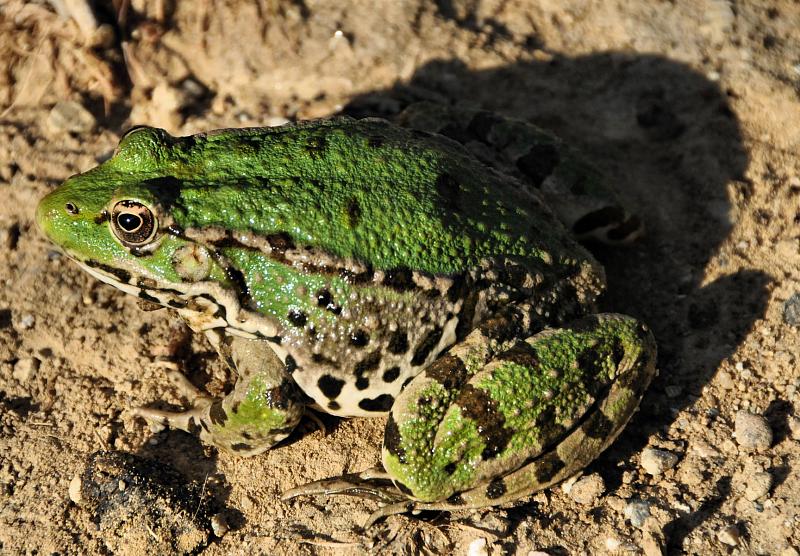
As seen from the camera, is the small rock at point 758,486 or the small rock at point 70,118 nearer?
the small rock at point 758,486

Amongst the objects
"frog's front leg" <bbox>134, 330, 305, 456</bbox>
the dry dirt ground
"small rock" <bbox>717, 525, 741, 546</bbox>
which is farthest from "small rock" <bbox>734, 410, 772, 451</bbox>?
"frog's front leg" <bbox>134, 330, 305, 456</bbox>

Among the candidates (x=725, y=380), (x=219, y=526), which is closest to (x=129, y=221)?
(x=219, y=526)

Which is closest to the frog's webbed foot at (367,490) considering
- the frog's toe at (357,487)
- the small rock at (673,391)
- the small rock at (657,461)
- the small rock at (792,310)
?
the frog's toe at (357,487)

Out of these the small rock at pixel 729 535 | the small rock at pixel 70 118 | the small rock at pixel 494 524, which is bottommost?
the small rock at pixel 70 118

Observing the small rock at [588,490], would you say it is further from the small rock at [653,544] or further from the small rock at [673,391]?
the small rock at [673,391]

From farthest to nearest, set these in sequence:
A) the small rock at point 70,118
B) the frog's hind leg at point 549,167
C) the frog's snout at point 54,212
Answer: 1. the small rock at point 70,118
2. the frog's hind leg at point 549,167
3. the frog's snout at point 54,212

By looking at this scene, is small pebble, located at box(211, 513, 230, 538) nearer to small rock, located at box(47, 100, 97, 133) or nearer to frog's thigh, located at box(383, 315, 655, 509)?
frog's thigh, located at box(383, 315, 655, 509)

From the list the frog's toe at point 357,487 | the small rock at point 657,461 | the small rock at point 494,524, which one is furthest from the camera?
the small rock at point 657,461

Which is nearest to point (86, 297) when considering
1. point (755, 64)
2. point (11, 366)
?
point (11, 366)
